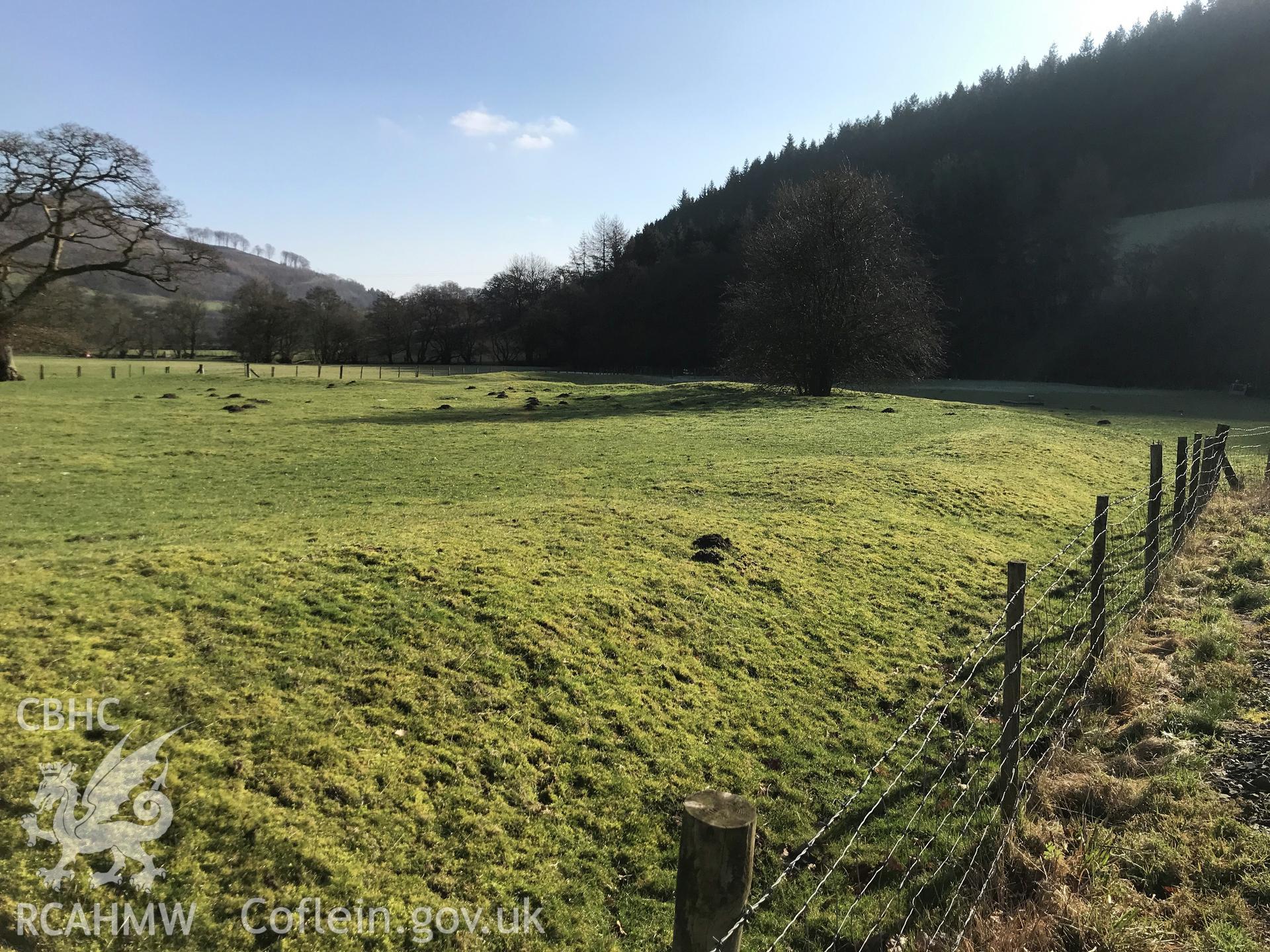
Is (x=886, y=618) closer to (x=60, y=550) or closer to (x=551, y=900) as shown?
(x=551, y=900)

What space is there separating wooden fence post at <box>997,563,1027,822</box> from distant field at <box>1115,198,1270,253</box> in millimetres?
116106

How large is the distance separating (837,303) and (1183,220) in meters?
96.0

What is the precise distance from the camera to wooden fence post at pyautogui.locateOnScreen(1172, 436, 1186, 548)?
1153 centimetres

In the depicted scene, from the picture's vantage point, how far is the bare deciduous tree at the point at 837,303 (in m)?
46.3

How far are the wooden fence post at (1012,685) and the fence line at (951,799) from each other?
12 mm

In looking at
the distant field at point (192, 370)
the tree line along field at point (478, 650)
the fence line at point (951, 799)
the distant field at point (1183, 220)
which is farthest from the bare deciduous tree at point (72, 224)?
the distant field at point (1183, 220)

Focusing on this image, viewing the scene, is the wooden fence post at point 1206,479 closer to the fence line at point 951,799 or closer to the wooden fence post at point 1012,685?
the fence line at point 951,799

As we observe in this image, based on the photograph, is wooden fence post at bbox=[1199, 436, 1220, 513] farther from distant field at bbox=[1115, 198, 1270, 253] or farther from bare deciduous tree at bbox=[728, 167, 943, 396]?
distant field at bbox=[1115, 198, 1270, 253]

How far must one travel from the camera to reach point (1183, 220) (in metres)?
106

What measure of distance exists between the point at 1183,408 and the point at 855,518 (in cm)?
4806

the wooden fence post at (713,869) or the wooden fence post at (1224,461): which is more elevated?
the wooden fence post at (1224,461)

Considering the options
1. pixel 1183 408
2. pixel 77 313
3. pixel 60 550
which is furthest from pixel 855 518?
pixel 77 313

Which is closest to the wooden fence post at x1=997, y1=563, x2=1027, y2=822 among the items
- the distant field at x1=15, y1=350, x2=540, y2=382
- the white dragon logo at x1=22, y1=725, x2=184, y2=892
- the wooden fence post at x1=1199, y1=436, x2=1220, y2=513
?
the white dragon logo at x1=22, y1=725, x2=184, y2=892

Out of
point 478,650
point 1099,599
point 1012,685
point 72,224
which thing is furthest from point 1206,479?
point 72,224
